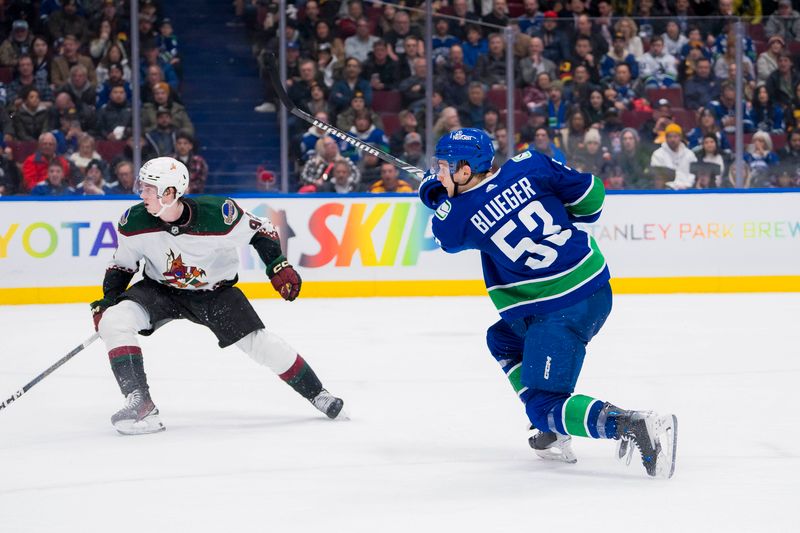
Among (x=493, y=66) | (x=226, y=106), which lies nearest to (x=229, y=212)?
(x=226, y=106)

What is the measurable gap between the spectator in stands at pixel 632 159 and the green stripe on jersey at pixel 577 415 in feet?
18.4

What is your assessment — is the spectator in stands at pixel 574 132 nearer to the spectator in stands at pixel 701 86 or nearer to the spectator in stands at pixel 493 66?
the spectator in stands at pixel 493 66

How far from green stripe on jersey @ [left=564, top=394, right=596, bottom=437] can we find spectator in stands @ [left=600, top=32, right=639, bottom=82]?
6018mm

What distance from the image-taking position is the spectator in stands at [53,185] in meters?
8.41

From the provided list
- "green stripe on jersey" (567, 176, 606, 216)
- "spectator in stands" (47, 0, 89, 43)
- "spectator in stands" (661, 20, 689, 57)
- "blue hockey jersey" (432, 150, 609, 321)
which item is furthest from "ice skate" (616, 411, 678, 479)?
"spectator in stands" (47, 0, 89, 43)

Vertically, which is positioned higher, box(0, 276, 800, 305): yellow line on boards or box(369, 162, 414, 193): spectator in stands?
box(369, 162, 414, 193): spectator in stands

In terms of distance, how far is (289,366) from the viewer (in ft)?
14.9

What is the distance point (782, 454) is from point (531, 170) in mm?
1188

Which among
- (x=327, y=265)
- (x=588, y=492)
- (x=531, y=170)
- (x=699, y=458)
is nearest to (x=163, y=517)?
(x=588, y=492)

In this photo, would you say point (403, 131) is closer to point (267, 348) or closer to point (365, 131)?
point (365, 131)

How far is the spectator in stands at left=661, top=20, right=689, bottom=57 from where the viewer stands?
30.1 ft

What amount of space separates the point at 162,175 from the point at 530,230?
136cm

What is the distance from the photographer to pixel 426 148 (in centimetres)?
898

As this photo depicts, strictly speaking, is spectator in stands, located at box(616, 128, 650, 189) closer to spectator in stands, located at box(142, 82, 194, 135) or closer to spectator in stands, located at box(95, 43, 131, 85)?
spectator in stands, located at box(142, 82, 194, 135)
